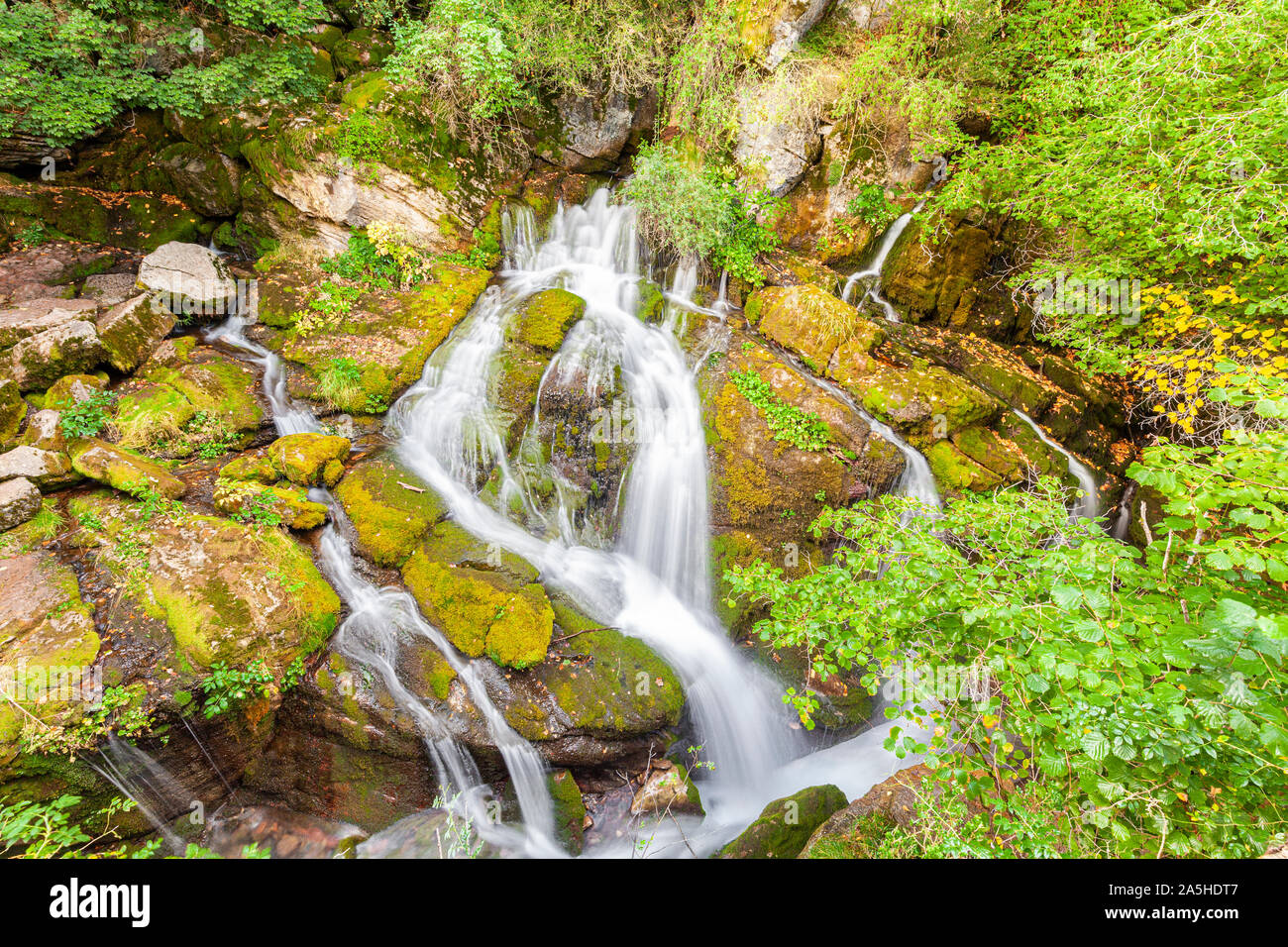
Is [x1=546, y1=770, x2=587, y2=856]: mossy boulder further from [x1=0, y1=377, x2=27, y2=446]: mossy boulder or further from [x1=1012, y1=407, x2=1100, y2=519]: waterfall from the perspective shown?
[x1=1012, y1=407, x2=1100, y2=519]: waterfall

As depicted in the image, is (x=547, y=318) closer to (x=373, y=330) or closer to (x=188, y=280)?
(x=373, y=330)

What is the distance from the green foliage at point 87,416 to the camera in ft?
17.1

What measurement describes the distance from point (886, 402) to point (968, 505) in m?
3.78

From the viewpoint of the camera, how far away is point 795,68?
7973 mm

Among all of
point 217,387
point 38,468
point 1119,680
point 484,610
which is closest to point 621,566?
point 484,610

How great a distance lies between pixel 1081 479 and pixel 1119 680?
6515 millimetres

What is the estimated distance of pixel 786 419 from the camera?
6.35 meters

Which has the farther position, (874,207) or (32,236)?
(874,207)

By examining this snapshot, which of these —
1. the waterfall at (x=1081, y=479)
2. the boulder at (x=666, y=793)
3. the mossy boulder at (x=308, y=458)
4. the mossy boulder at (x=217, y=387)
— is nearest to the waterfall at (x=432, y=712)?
the mossy boulder at (x=308, y=458)

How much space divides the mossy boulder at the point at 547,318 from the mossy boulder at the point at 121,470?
4.39 meters

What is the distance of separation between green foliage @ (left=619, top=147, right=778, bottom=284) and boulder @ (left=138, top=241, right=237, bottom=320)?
687 centimetres

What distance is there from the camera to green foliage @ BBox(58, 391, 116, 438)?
5219mm
